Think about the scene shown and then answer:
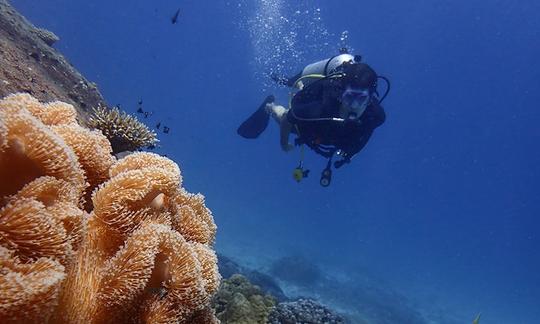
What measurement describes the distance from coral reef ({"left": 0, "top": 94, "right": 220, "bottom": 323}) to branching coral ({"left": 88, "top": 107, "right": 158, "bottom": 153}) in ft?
7.79

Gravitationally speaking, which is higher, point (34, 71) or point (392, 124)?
point (392, 124)

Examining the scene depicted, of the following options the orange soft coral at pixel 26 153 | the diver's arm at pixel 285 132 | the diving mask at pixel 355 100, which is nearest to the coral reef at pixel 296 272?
the diver's arm at pixel 285 132

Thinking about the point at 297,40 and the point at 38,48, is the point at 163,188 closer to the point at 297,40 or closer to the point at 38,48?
the point at 38,48

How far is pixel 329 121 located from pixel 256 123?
5.48 meters

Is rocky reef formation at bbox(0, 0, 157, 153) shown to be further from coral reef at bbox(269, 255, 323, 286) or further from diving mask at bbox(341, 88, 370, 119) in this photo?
coral reef at bbox(269, 255, 323, 286)

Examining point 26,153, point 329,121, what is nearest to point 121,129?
point 26,153

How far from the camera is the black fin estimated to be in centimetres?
1294

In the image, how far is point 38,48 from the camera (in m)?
6.20

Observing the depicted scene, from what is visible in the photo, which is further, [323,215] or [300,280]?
[323,215]

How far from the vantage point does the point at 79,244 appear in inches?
61.1

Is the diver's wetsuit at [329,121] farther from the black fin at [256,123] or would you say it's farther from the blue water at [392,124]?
the blue water at [392,124]

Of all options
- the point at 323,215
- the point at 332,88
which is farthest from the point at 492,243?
the point at 332,88

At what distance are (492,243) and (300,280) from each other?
122816mm

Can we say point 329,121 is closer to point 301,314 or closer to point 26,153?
point 301,314
